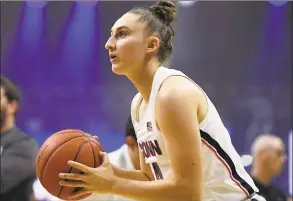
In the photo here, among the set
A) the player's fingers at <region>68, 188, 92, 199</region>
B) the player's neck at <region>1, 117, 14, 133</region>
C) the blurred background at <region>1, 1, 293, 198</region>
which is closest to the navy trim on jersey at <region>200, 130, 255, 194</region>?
the player's fingers at <region>68, 188, 92, 199</region>

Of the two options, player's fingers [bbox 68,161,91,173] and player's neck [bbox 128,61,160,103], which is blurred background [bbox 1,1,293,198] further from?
player's fingers [bbox 68,161,91,173]

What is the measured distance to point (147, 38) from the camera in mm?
2928

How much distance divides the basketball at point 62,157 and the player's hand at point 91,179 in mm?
42

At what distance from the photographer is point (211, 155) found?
2846 mm

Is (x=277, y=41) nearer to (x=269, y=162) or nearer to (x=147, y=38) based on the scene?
(x=269, y=162)

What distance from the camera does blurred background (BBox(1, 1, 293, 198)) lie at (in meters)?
8.20

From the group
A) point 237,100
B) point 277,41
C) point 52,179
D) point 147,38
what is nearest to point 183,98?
point 147,38

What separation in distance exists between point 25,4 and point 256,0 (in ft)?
10.9

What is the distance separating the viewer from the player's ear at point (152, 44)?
293cm

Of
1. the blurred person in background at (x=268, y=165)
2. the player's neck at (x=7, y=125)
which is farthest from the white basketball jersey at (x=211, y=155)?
the blurred person in background at (x=268, y=165)

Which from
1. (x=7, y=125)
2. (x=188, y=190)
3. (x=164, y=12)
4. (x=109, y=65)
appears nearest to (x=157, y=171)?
(x=188, y=190)

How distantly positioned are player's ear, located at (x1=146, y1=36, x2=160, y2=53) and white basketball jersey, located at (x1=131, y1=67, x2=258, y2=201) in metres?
0.10

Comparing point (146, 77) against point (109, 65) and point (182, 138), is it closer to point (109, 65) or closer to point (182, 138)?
point (182, 138)

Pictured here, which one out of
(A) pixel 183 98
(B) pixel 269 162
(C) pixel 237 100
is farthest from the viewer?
(C) pixel 237 100
